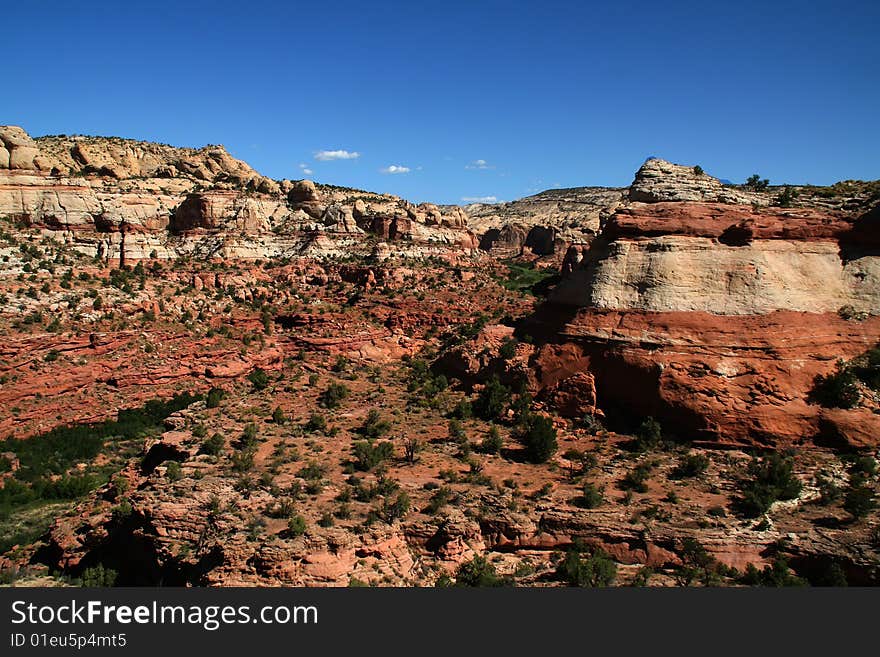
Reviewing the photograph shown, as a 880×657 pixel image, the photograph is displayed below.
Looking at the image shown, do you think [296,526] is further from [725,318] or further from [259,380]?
[725,318]

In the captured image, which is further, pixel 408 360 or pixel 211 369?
pixel 408 360

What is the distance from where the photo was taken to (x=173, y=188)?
2195 inches

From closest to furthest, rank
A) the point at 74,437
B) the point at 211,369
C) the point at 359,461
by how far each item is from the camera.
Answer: the point at 359,461 < the point at 74,437 < the point at 211,369

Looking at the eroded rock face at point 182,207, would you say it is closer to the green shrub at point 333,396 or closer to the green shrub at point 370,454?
the green shrub at point 333,396

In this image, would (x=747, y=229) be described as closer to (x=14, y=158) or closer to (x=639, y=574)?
(x=639, y=574)

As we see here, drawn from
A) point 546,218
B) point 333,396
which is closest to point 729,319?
point 333,396

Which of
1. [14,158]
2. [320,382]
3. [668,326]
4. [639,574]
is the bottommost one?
[639,574]

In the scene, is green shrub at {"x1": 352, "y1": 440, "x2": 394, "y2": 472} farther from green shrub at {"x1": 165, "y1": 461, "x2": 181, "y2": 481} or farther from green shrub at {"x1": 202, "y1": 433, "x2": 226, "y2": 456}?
green shrub at {"x1": 165, "y1": 461, "x2": 181, "y2": 481}

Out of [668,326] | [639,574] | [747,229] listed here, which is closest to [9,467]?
[639,574]

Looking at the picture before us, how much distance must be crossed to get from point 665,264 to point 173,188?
1990 inches

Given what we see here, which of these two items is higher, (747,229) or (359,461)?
(747,229)

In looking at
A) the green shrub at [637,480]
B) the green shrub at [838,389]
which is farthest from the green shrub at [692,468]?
the green shrub at [838,389]

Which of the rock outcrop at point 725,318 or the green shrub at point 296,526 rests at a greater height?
the rock outcrop at point 725,318

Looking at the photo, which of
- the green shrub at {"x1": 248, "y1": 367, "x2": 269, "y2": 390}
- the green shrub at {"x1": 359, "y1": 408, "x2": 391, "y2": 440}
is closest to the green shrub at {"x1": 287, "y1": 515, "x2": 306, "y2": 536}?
the green shrub at {"x1": 359, "y1": 408, "x2": 391, "y2": 440}
